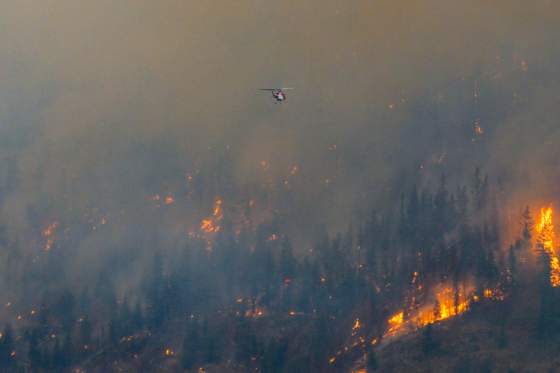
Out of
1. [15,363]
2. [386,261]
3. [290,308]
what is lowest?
[15,363]

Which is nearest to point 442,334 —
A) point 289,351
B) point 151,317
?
point 289,351

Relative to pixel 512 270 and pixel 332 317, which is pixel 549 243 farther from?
pixel 332 317

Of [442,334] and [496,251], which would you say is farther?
[496,251]

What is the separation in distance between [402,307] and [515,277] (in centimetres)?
4159

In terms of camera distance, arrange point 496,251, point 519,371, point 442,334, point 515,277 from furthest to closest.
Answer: point 496,251 < point 515,277 < point 442,334 < point 519,371

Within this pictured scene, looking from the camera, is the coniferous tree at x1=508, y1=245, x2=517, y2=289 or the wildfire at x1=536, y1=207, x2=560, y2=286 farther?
the coniferous tree at x1=508, y1=245, x2=517, y2=289

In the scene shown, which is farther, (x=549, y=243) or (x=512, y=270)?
(x=549, y=243)

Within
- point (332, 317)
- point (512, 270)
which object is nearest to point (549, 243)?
point (512, 270)

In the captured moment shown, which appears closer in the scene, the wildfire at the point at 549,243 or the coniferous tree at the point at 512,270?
the wildfire at the point at 549,243

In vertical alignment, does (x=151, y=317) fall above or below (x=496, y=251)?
below

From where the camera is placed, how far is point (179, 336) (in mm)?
187750

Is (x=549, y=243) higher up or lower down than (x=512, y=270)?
higher up

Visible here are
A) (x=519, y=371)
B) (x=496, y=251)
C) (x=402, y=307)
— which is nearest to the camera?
(x=519, y=371)

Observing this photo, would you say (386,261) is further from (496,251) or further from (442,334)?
(442,334)
